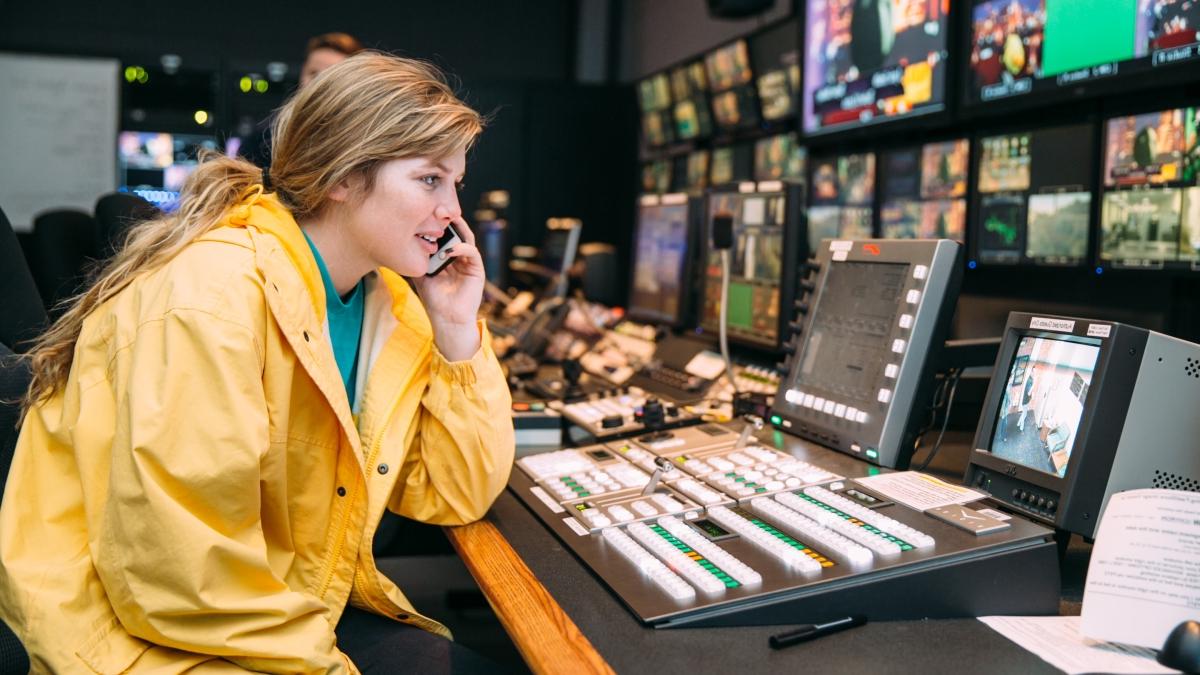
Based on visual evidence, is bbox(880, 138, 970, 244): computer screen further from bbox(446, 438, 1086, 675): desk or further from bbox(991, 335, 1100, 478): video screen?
bbox(446, 438, 1086, 675): desk

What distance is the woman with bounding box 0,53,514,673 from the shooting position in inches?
44.3

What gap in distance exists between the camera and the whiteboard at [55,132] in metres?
6.40

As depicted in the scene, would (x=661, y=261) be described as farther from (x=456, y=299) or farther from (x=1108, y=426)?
(x=1108, y=426)

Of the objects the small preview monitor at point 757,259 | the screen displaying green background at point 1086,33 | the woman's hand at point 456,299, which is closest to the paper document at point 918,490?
the woman's hand at point 456,299

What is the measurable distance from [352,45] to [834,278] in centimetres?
227

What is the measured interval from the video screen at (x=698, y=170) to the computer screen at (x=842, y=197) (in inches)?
53.9

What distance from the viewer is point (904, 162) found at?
11.1 ft

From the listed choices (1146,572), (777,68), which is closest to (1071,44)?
(1146,572)

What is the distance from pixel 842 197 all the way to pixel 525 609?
293cm

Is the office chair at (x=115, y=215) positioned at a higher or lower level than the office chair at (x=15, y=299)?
higher

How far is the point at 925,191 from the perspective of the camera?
327cm

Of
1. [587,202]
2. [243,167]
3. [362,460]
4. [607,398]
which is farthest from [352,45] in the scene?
[587,202]

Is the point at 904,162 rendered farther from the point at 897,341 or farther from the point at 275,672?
the point at 275,672

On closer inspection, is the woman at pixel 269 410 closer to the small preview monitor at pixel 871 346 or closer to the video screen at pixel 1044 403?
the small preview monitor at pixel 871 346
